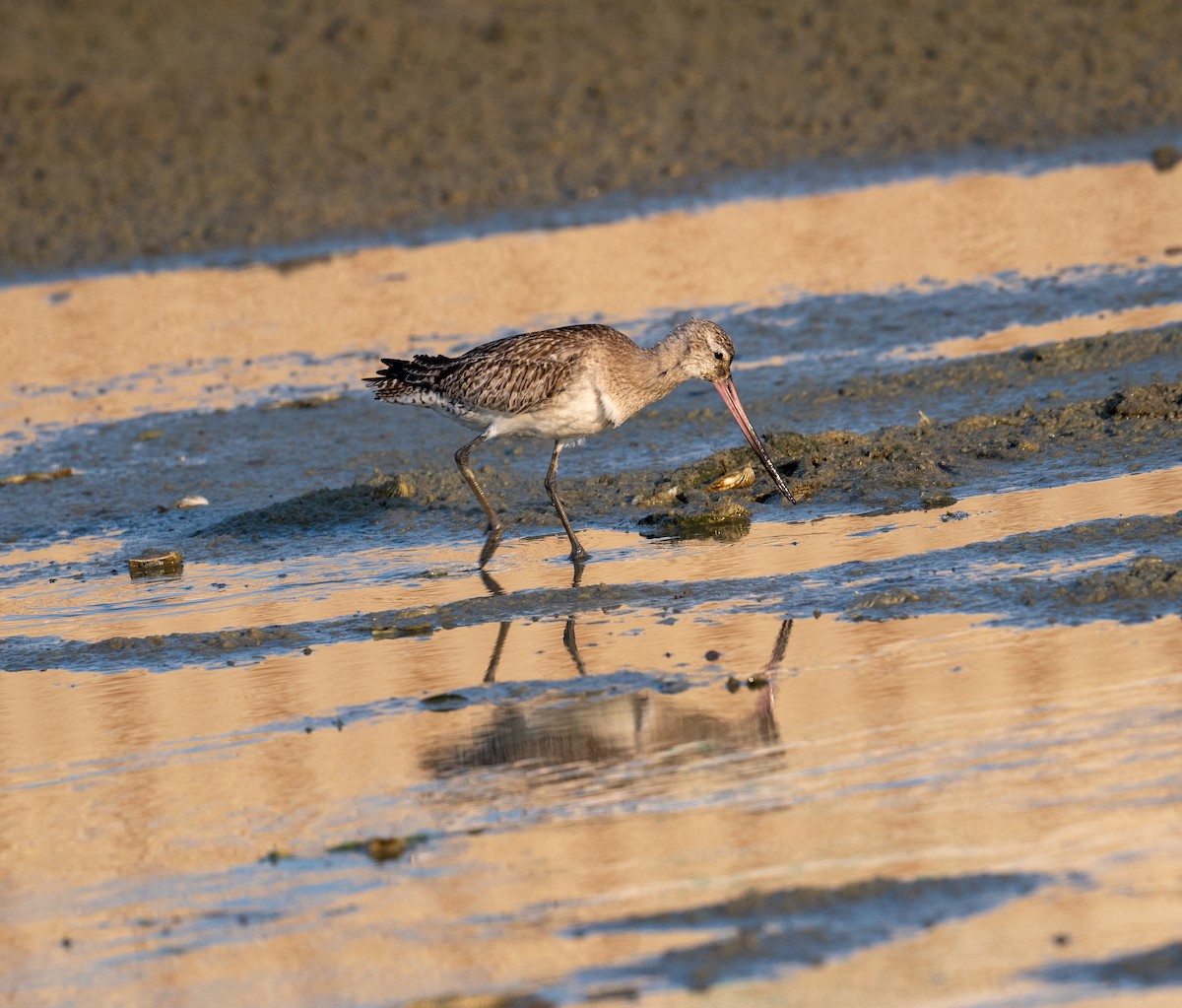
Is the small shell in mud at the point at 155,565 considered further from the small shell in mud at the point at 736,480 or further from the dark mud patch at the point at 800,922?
the dark mud patch at the point at 800,922

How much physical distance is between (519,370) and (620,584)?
4.98 feet

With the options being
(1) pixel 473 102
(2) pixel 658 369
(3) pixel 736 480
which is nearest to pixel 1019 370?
(3) pixel 736 480

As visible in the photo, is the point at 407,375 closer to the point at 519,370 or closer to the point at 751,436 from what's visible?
the point at 519,370

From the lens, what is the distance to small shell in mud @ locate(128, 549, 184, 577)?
9266mm

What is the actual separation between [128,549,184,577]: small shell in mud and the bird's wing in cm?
159

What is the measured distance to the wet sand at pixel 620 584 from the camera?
4.84 metres

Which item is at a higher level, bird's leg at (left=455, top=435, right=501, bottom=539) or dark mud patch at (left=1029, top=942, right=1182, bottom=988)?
bird's leg at (left=455, top=435, right=501, bottom=539)

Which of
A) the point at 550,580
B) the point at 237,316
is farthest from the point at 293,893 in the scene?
the point at 237,316

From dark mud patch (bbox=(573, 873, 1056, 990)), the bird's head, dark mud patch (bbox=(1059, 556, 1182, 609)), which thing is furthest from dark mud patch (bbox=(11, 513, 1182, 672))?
dark mud patch (bbox=(573, 873, 1056, 990))

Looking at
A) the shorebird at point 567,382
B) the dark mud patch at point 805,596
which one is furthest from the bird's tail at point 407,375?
the dark mud patch at point 805,596

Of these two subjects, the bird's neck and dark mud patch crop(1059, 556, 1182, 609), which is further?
the bird's neck

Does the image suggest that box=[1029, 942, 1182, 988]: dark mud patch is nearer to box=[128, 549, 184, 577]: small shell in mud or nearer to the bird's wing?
the bird's wing

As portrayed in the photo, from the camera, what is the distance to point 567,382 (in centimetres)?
920

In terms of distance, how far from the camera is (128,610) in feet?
28.3
